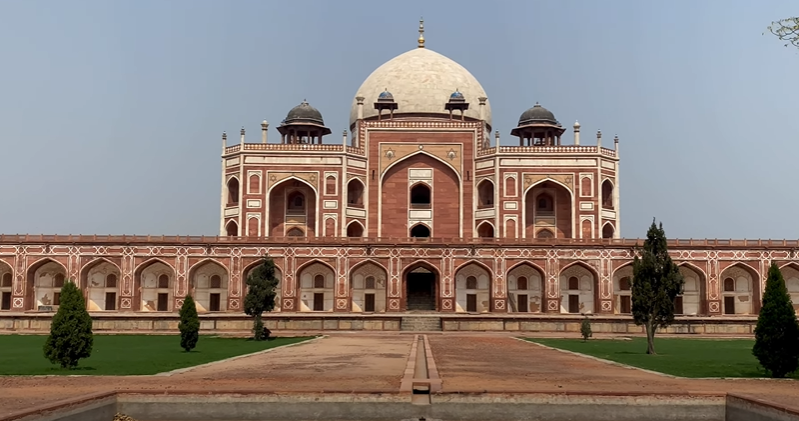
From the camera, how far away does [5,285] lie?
1330 inches

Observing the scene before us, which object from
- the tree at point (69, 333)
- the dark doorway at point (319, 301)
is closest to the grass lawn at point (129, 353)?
the tree at point (69, 333)

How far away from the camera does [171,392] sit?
9.77 meters

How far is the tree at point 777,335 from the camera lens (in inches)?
514

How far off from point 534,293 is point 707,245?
22.6 ft

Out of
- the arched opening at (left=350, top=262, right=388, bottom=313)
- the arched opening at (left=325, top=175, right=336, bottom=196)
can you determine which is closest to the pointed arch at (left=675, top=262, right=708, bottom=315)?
the arched opening at (left=350, top=262, right=388, bottom=313)

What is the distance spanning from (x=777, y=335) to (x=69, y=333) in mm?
11397

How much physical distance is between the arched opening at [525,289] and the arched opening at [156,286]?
13.3 m

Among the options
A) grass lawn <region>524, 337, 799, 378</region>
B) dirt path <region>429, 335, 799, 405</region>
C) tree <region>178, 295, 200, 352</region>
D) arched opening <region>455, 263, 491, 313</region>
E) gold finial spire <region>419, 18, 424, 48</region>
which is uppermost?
gold finial spire <region>419, 18, 424, 48</region>

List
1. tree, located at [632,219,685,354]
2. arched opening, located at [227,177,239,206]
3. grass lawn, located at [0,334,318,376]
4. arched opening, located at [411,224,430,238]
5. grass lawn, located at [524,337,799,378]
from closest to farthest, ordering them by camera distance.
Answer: grass lawn, located at [0,334,318,376], grass lawn, located at [524,337,799,378], tree, located at [632,219,685,354], arched opening, located at [227,177,239,206], arched opening, located at [411,224,430,238]

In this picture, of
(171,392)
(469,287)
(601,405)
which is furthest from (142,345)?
(469,287)

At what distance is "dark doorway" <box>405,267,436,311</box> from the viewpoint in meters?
33.9

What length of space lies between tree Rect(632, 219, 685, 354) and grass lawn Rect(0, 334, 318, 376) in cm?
896

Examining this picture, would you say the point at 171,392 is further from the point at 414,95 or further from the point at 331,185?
the point at 414,95

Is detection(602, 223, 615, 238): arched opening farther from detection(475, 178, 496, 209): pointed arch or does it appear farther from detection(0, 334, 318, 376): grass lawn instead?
detection(0, 334, 318, 376): grass lawn
